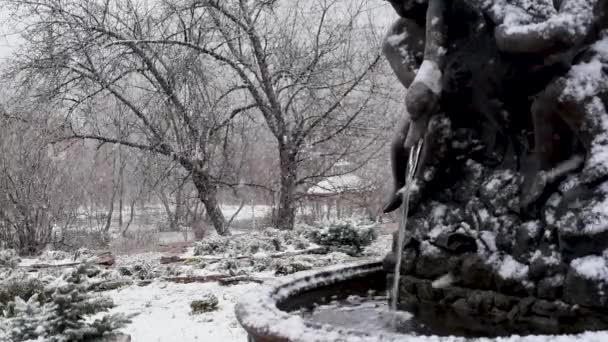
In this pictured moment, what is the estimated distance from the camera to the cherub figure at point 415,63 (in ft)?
9.15

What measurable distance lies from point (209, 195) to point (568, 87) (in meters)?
13.2

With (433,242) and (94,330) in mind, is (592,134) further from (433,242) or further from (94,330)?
(94,330)

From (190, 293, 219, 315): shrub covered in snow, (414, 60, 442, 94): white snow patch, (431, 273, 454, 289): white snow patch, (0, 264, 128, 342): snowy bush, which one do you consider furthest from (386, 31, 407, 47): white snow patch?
(190, 293, 219, 315): shrub covered in snow

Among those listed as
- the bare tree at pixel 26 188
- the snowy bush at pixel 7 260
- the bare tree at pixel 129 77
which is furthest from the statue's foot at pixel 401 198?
the bare tree at pixel 26 188

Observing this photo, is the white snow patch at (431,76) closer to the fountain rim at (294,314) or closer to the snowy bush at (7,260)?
the fountain rim at (294,314)

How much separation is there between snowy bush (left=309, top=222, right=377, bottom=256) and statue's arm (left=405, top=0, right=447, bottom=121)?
7.47 metres

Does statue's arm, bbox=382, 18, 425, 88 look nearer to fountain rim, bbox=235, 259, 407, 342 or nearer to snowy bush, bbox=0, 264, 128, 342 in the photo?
fountain rim, bbox=235, 259, 407, 342

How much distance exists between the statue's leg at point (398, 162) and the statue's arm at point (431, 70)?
459 mm

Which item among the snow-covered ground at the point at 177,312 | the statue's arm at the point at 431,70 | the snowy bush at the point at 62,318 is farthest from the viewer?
the snow-covered ground at the point at 177,312

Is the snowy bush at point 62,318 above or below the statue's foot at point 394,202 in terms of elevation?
below

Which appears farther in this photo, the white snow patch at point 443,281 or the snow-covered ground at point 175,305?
the snow-covered ground at point 175,305

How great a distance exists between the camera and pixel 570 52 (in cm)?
251

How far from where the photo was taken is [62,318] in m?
4.48

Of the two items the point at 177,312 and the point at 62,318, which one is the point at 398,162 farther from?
the point at 177,312
